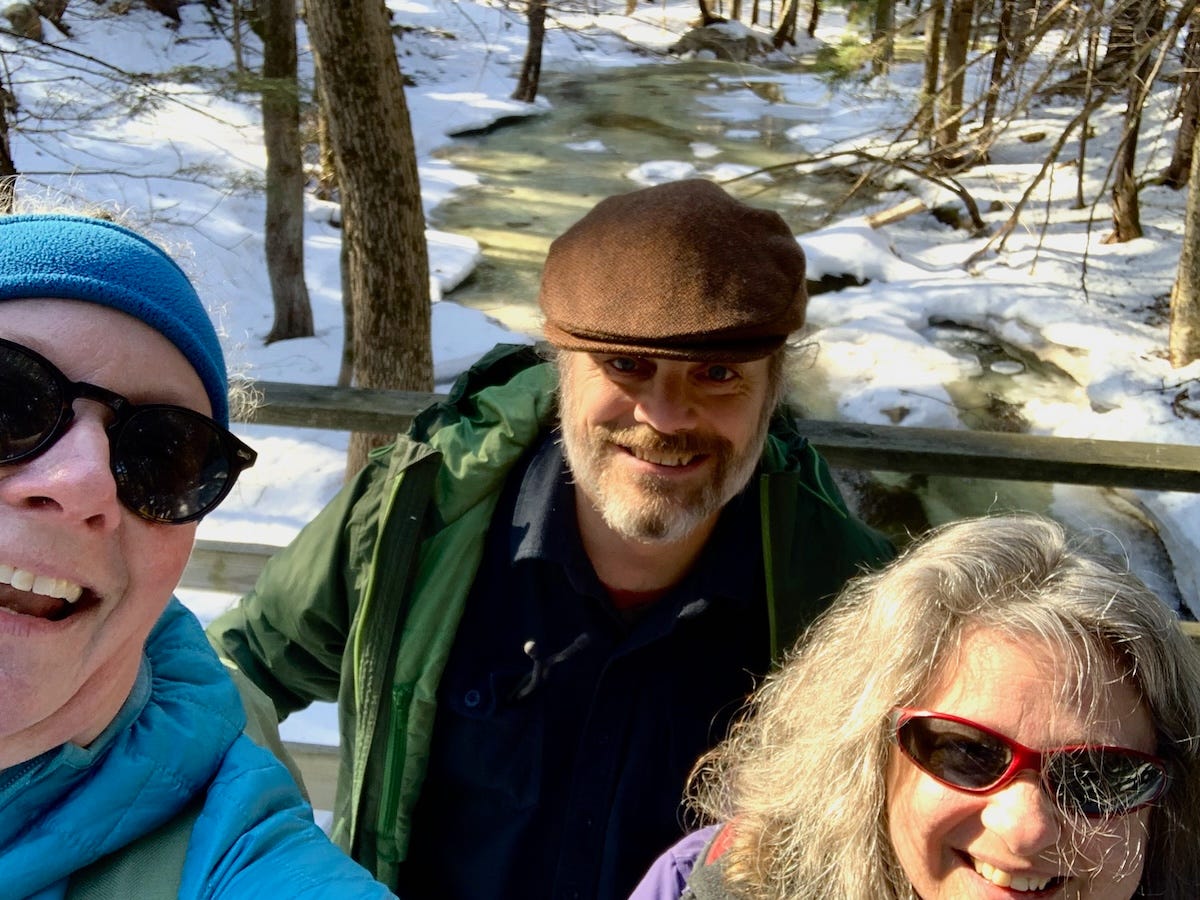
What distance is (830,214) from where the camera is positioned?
3432 millimetres

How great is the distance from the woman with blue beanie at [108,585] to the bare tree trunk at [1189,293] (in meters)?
7.10

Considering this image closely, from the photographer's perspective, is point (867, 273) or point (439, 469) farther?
point (867, 273)

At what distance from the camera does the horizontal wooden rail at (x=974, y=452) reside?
246 centimetres

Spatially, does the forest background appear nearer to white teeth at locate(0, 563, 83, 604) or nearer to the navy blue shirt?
white teeth at locate(0, 563, 83, 604)

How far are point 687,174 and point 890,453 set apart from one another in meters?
10.2

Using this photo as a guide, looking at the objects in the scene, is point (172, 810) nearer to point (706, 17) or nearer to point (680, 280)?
point (680, 280)

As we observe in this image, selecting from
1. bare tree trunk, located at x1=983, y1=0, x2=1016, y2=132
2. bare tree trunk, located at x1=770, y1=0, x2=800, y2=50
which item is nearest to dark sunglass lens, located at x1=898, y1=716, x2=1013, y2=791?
bare tree trunk, located at x1=983, y1=0, x2=1016, y2=132

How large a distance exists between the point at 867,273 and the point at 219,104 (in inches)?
348

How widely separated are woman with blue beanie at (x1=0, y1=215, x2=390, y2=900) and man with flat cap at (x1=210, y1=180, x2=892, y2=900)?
26.2 inches

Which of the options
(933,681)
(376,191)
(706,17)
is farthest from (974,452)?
(706,17)

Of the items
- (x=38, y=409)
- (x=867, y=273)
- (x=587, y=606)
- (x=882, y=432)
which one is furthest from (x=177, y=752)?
(x=867, y=273)

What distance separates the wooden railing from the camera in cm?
246

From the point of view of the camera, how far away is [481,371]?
2031 millimetres

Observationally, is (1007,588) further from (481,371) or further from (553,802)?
(481,371)
